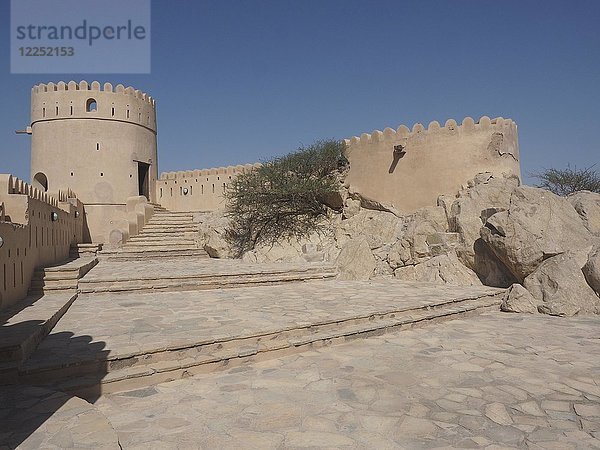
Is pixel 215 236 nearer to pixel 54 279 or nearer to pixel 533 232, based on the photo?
pixel 54 279

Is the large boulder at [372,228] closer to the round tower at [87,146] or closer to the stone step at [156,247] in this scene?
the stone step at [156,247]

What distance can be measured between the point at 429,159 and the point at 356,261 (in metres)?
3.82

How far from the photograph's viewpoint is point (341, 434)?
3.10 metres

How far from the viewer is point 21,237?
7.06 metres

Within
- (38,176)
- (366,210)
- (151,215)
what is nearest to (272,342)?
(366,210)

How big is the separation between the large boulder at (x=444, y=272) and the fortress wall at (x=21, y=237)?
8418mm

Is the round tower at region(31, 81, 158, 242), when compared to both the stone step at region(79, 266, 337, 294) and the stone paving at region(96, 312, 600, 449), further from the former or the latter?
the stone paving at region(96, 312, 600, 449)

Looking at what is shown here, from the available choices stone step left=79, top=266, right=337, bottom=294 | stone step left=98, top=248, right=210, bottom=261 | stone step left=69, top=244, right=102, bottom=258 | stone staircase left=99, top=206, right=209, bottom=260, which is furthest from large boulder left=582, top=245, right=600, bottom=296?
stone step left=69, top=244, right=102, bottom=258

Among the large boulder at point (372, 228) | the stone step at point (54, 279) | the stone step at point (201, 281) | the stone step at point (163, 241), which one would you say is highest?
the large boulder at point (372, 228)

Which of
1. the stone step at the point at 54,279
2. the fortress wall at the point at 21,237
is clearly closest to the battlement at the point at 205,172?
the fortress wall at the point at 21,237

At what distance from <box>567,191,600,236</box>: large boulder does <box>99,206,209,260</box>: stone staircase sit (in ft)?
37.2

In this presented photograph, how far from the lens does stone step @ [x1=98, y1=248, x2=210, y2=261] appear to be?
13.7 m

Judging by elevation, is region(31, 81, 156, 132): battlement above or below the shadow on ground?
above

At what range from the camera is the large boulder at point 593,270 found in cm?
719
